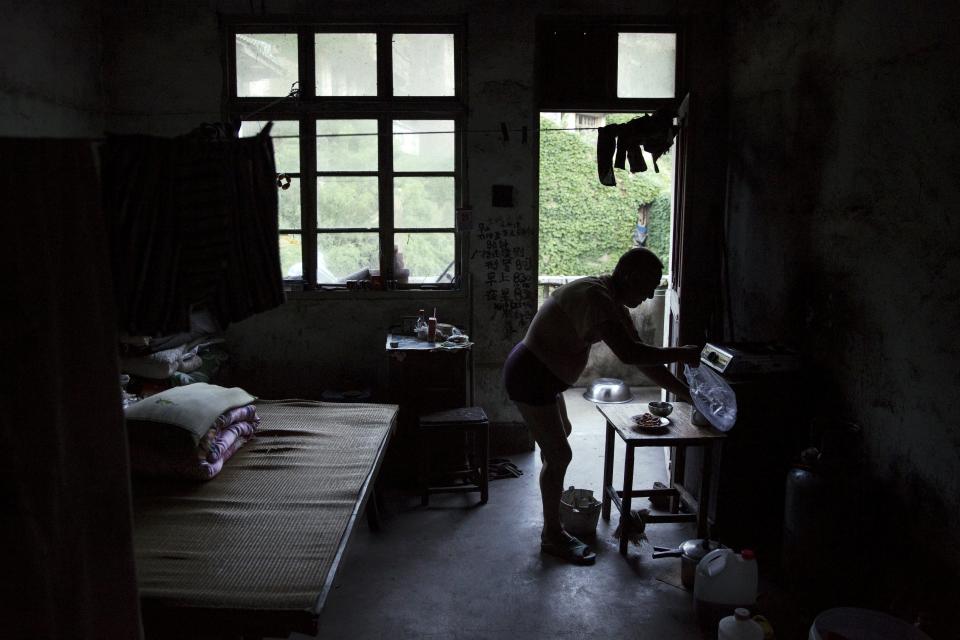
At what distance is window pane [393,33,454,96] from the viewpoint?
564 centimetres

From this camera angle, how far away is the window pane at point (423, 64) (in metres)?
5.64

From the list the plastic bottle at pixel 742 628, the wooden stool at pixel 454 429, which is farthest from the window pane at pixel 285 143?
the plastic bottle at pixel 742 628

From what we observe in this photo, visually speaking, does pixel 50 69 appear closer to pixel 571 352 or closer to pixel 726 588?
pixel 571 352

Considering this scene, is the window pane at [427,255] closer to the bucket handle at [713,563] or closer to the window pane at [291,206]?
the window pane at [291,206]

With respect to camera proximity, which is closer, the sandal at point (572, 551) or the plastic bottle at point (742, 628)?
the plastic bottle at point (742, 628)

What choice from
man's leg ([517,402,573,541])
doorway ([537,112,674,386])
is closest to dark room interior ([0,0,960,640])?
man's leg ([517,402,573,541])

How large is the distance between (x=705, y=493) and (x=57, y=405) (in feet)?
10.6

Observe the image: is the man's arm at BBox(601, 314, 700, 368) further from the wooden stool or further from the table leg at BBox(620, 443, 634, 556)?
the wooden stool

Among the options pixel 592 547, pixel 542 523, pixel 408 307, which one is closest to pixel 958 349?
pixel 592 547

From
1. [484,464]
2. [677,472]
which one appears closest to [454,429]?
[484,464]

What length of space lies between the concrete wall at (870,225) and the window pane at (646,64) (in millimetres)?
846

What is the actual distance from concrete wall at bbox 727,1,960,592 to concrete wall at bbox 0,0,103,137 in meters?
4.88

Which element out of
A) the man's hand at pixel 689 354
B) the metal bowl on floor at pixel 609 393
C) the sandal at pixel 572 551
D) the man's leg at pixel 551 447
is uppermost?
the man's hand at pixel 689 354

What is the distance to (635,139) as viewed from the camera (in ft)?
16.4
